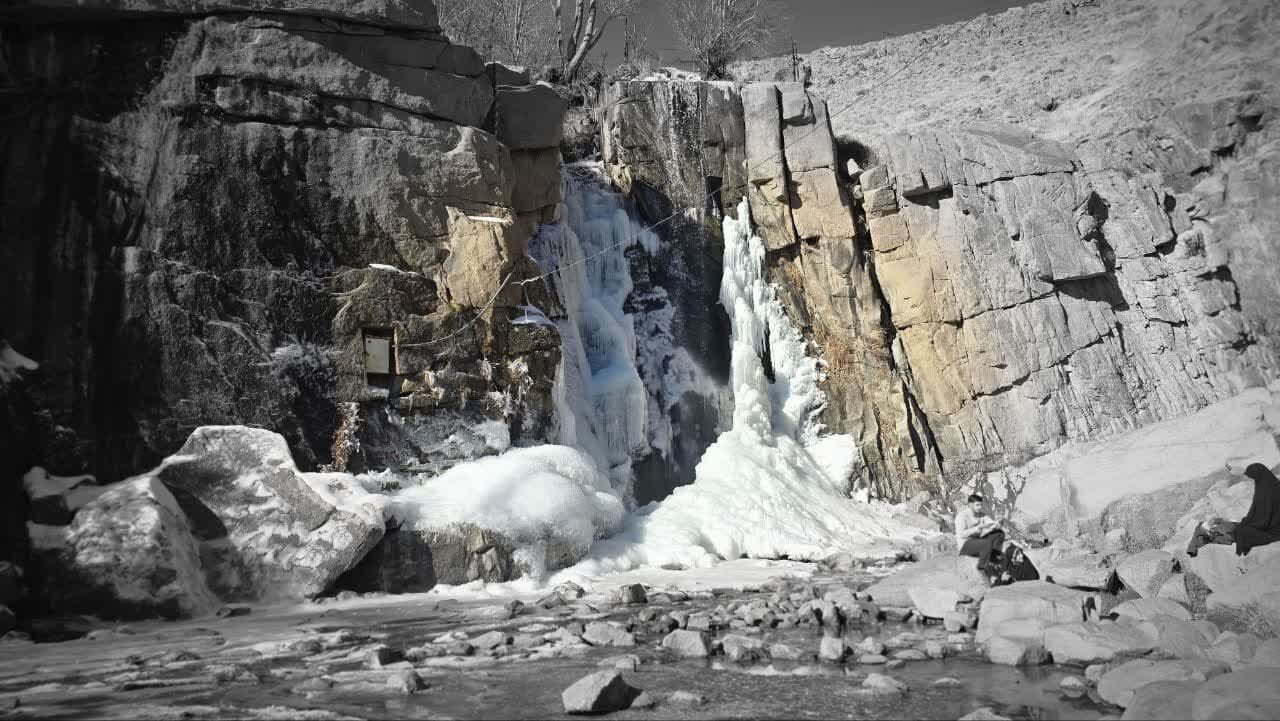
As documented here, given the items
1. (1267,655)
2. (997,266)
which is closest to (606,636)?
(1267,655)

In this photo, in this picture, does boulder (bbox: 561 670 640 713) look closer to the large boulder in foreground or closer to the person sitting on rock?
the person sitting on rock

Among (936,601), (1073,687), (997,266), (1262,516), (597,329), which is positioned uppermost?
(997,266)

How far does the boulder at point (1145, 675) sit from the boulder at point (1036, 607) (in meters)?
1.32

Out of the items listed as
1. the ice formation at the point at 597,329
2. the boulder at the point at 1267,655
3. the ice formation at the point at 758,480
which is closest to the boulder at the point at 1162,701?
the boulder at the point at 1267,655

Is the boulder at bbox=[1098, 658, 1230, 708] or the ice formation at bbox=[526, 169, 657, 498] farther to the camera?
the ice formation at bbox=[526, 169, 657, 498]

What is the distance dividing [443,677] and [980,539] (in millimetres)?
5201

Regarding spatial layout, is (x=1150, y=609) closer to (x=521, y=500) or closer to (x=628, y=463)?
(x=521, y=500)

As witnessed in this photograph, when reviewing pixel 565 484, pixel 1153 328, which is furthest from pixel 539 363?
pixel 1153 328

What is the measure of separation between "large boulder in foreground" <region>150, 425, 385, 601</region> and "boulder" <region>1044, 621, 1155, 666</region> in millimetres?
7116

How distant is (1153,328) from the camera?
16078mm

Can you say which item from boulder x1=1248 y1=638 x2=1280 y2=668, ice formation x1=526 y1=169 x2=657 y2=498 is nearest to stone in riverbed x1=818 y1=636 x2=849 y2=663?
boulder x1=1248 y1=638 x2=1280 y2=668

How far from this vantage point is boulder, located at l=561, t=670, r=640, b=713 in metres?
4.36

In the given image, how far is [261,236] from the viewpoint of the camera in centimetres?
1152

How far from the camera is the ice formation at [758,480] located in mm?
12633
